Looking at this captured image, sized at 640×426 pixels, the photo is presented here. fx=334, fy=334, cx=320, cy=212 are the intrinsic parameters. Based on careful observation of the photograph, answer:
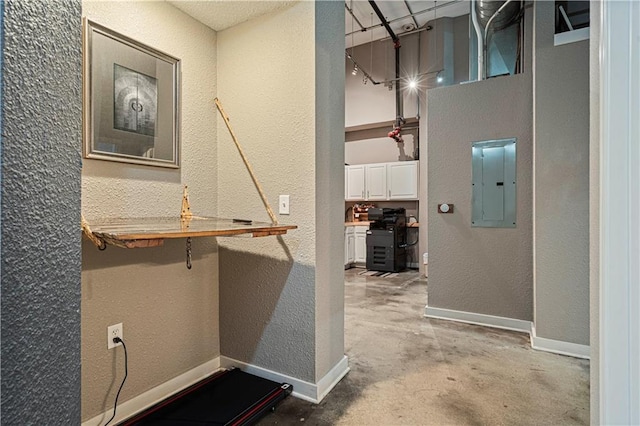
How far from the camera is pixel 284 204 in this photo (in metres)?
2.10

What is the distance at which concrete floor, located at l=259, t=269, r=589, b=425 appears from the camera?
1845mm

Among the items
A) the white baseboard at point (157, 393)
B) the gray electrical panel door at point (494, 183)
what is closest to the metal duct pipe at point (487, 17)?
the gray electrical panel door at point (494, 183)

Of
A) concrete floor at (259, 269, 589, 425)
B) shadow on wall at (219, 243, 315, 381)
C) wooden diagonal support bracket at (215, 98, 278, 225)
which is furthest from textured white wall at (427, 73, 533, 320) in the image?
wooden diagonal support bracket at (215, 98, 278, 225)

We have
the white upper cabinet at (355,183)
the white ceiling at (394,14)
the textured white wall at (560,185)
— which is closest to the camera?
the textured white wall at (560,185)

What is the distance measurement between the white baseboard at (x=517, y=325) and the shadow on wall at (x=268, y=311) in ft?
6.44

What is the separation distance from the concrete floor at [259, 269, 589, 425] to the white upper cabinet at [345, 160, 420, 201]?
3143 millimetres

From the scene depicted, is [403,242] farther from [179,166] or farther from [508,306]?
[179,166]

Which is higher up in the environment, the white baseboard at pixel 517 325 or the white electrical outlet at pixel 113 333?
the white electrical outlet at pixel 113 333

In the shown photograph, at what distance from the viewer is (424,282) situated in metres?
5.20

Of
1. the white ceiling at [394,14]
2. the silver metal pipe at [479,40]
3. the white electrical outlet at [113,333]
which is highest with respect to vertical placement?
the white ceiling at [394,14]

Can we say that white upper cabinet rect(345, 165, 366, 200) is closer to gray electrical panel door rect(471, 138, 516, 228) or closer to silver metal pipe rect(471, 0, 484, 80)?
silver metal pipe rect(471, 0, 484, 80)

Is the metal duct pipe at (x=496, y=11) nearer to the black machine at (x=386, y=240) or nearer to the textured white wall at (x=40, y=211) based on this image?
Result: the black machine at (x=386, y=240)

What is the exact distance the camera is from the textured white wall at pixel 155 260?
171 cm

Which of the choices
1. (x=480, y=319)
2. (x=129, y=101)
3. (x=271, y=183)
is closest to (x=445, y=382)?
(x=480, y=319)
